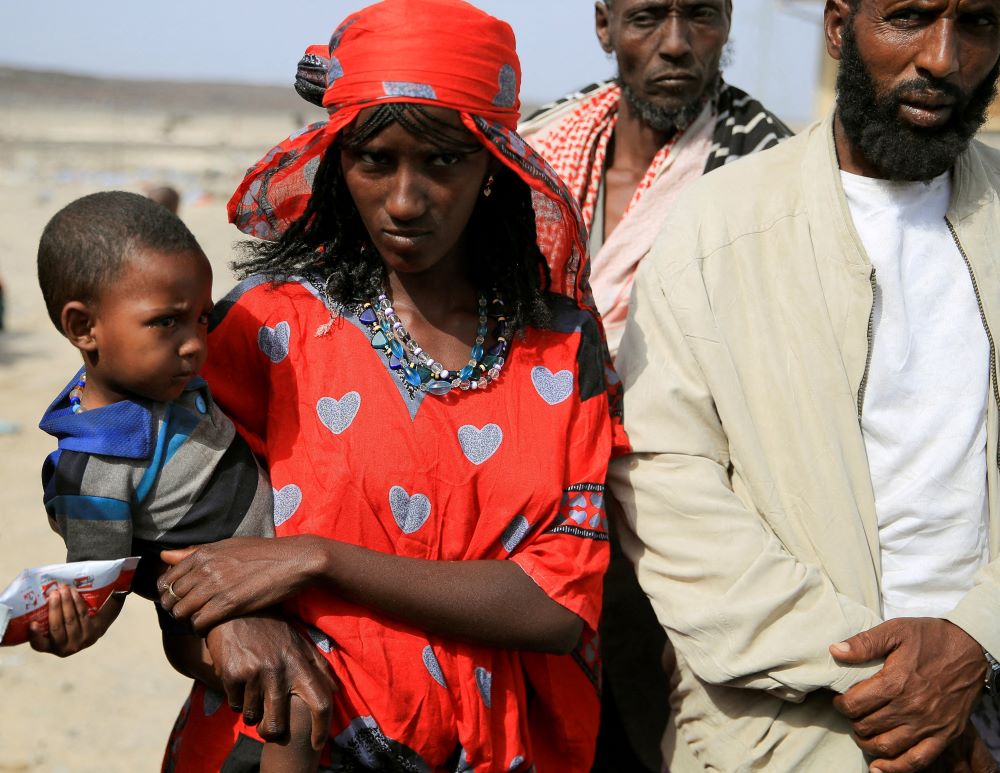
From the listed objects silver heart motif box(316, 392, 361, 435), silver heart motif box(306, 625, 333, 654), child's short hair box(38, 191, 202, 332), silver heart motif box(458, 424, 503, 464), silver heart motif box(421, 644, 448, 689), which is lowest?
silver heart motif box(421, 644, 448, 689)

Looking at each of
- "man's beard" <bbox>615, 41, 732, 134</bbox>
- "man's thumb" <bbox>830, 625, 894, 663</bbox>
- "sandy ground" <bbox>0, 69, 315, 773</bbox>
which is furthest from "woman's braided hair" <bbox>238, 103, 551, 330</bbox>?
"sandy ground" <bbox>0, 69, 315, 773</bbox>

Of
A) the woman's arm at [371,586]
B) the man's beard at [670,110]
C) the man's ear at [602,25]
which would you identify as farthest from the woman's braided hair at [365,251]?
the man's ear at [602,25]

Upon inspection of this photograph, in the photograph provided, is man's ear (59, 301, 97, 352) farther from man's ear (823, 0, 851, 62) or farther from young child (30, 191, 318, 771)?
man's ear (823, 0, 851, 62)

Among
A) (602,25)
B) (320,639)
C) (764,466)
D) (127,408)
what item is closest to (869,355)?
(764,466)

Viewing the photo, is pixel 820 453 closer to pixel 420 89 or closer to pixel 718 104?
pixel 420 89

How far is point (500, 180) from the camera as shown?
2.56 m

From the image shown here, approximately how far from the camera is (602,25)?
4.19m

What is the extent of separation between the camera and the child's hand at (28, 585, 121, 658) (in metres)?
1.99

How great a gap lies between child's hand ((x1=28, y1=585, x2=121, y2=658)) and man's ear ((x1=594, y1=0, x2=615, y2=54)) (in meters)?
2.88

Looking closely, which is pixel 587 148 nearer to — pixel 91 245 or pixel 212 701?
pixel 91 245

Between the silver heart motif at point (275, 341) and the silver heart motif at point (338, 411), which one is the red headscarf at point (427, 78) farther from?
the silver heart motif at point (338, 411)

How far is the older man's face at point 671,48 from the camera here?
374 cm

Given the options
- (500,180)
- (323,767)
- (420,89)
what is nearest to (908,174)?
(500,180)

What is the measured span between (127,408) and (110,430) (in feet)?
0.18
